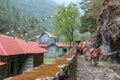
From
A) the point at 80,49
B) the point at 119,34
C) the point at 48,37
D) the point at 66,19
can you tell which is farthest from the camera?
the point at 48,37

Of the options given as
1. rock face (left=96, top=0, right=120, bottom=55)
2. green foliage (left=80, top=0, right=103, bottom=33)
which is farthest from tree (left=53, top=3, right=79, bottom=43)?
rock face (left=96, top=0, right=120, bottom=55)

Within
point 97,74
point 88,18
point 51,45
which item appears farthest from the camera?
point 51,45

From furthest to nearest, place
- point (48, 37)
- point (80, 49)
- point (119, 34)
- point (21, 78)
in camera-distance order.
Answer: point (48, 37)
point (80, 49)
point (119, 34)
point (21, 78)

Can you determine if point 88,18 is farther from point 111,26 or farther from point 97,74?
point 97,74

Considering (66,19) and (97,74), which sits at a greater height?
(66,19)

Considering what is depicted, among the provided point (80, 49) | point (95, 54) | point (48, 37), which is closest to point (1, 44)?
point (95, 54)

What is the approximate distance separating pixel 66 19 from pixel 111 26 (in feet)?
83.4

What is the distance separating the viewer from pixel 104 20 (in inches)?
840

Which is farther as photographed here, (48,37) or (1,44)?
(48,37)

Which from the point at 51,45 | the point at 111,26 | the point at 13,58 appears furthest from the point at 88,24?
the point at 51,45

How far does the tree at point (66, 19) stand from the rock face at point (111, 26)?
21.3 metres

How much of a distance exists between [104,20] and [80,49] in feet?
39.0

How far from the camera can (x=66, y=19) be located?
43594mm

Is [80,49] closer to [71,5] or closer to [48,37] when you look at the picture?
[71,5]
